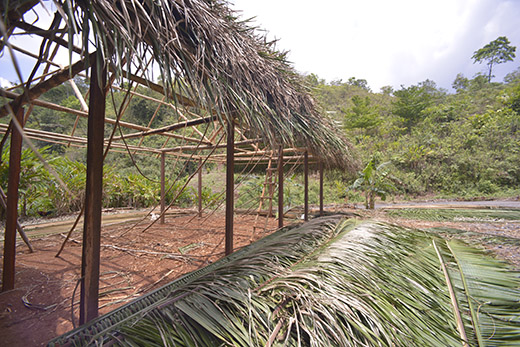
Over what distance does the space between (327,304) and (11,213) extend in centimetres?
298

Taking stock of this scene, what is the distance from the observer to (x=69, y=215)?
22.9ft

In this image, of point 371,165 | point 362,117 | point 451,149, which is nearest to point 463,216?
point 371,165

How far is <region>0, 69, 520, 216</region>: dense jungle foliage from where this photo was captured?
6.95 meters

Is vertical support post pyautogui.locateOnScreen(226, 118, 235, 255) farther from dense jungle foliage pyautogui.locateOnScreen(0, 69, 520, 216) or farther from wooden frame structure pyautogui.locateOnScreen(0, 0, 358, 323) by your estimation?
dense jungle foliage pyautogui.locateOnScreen(0, 69, 520, 216)

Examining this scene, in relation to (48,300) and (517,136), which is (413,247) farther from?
(517,136)

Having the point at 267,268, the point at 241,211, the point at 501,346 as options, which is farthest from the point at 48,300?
the point at 241,211

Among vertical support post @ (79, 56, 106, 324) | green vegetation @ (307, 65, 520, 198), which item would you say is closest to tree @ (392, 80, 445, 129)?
green vegetation @ (307, 65, 520, 198)

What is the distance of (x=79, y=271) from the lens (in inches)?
119

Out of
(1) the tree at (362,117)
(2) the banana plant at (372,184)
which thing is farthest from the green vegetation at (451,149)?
(2) the banana plant at (372,184)

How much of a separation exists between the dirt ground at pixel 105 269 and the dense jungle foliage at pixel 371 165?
81.9 inches

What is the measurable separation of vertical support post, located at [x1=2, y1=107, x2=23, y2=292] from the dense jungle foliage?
3.66 meters

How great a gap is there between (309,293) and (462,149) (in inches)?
701

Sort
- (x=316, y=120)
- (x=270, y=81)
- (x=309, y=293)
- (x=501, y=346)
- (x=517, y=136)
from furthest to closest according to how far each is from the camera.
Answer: (x=517, y=136) → (x=316, y=120) → (x=270, y=81) → (x=501, y=346) → (x=309, y=293)

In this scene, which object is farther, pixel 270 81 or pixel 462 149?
pixel 462 149
